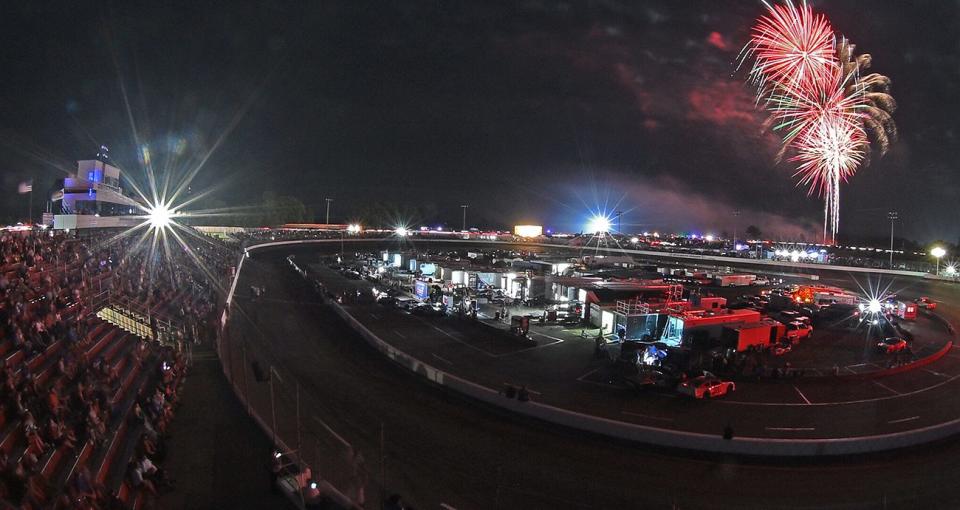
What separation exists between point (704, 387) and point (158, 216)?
53506 mm

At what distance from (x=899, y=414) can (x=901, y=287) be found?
44.7m

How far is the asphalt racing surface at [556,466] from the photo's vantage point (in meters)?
10.9

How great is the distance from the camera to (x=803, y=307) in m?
32.7

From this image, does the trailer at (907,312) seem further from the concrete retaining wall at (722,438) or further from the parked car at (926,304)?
the concrete retaining wall at (722,438)

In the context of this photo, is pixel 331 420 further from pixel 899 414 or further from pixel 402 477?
pixel 899 414

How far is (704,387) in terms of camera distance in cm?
1695

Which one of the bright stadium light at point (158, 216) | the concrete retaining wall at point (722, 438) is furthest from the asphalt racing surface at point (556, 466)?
the bright stadium light at point (158, 216)

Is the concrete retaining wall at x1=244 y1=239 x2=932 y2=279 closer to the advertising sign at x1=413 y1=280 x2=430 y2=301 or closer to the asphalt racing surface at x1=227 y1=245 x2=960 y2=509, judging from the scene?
the advertising sign at x1=413 y1=280 x2=430 y2=301

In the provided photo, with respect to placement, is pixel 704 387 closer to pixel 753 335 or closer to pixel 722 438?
pixel 722 438

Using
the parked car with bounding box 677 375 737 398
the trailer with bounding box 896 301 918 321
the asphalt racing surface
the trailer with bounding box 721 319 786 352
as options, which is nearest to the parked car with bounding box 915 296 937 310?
the trailer with bounding box 896 301 918 321

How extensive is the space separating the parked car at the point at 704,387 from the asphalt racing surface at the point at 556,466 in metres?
1.15

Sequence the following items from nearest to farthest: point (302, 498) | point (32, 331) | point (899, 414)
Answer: point (302, 498)
point (32, 331)
point (899, 414)

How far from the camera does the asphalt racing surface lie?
35.9 ft

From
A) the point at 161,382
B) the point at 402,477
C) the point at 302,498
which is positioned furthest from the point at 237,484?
the point at 161,382
